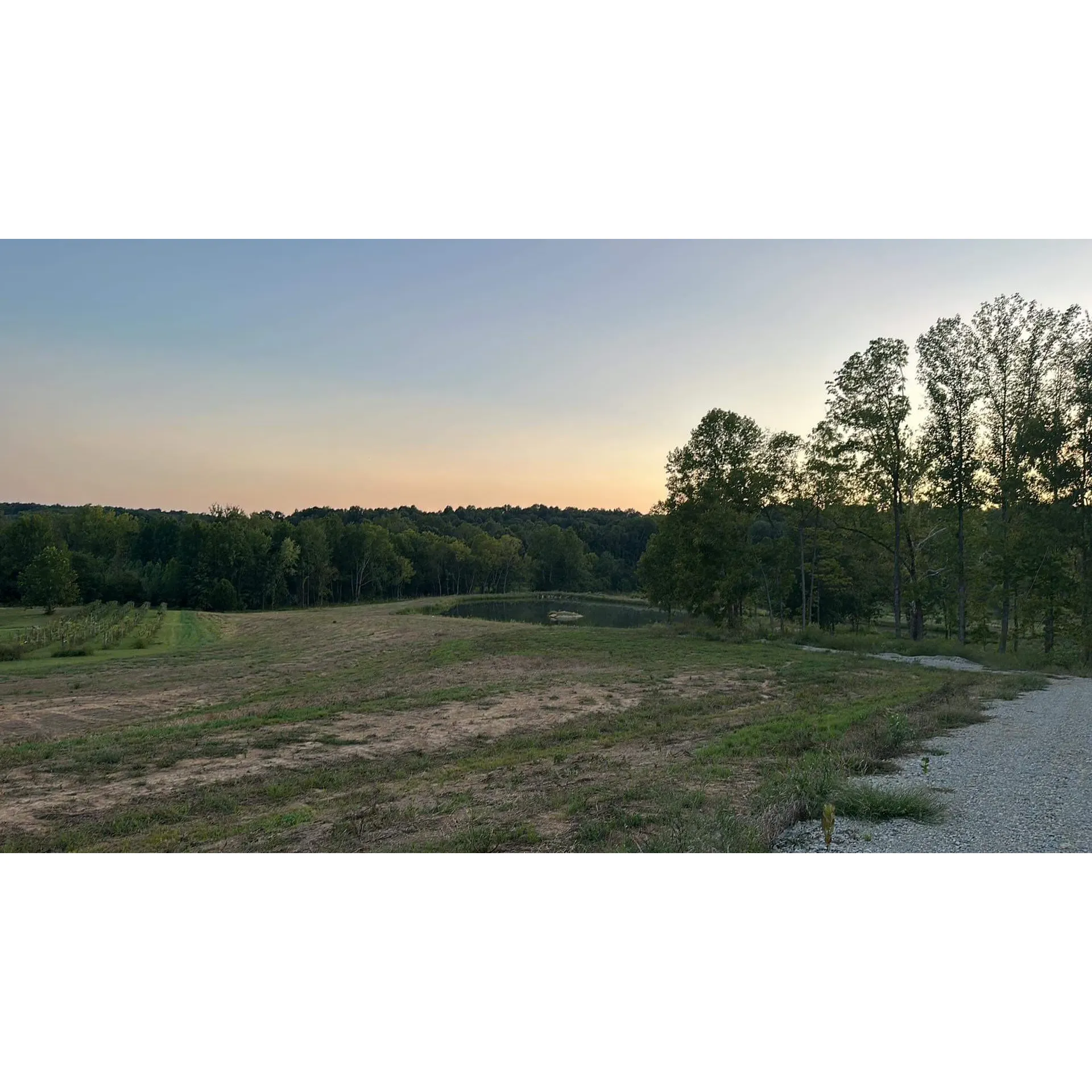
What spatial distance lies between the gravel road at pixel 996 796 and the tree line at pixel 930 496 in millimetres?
13523

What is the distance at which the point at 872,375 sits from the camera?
27.5 meters

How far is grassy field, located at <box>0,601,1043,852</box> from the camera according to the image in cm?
728

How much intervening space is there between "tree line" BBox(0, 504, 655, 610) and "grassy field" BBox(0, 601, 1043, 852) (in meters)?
35.9

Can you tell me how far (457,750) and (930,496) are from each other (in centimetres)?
2452

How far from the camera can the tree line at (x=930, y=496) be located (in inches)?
858

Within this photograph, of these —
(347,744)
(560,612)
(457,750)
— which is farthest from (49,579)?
(560,612)

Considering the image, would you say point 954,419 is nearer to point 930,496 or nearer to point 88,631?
point 930,496

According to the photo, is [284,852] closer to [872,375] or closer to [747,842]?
[747,842]

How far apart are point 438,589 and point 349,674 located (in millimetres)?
81109

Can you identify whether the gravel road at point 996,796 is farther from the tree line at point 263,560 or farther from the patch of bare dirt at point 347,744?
the tree line at point 263,560

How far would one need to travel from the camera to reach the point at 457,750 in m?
11.5

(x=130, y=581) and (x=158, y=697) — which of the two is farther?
(x=130, y=581)
